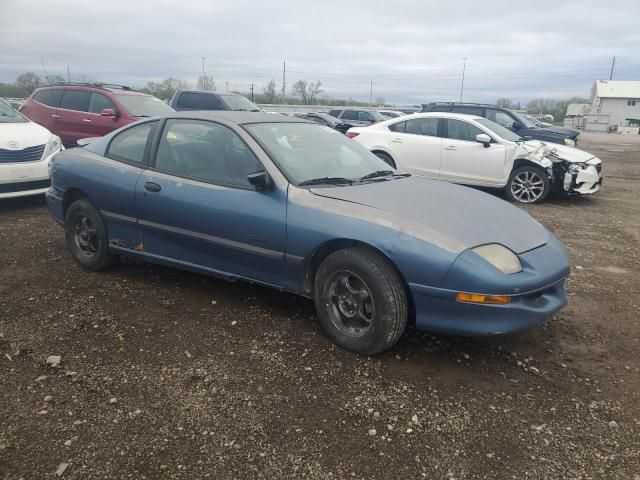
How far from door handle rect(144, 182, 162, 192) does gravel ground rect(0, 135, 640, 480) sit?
2.81 ft

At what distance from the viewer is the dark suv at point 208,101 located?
13.1 meters

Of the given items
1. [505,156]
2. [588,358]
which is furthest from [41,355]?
[505,156]

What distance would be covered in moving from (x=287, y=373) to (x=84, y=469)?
1.19m

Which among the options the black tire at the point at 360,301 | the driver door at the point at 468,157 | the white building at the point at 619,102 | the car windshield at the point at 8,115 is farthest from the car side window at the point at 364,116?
the white building at the point at 619,102

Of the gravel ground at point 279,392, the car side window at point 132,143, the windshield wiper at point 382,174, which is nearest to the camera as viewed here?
the gravel ground at point 279,392

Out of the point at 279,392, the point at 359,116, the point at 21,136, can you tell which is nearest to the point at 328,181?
the point at 279,392

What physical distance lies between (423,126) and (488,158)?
1361 millimetres

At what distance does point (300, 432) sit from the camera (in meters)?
2.57

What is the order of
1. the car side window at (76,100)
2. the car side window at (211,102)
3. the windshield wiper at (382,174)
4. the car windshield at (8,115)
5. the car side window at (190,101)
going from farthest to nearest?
the car side window at (190,101)
the car side window at (211,102)
the car side window at (76,100)
the car windshield at (8,115)
the windshield wiper at (382,174)

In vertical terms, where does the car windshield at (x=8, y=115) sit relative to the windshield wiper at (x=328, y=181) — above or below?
above

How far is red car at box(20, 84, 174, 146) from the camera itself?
386 inches

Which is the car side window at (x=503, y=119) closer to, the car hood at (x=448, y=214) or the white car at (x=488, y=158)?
the white car at (x=488, y=158)

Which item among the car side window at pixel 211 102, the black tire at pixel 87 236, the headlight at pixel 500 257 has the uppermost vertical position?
the car side window at pixel 211 102

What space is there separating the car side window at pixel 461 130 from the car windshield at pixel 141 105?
18.1 feet
